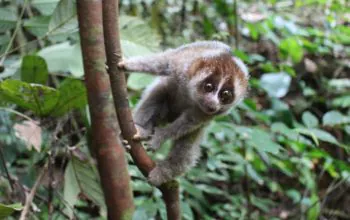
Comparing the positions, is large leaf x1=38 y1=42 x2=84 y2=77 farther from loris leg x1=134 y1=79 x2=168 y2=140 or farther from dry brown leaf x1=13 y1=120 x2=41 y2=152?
dry brown leaf x1=13 y1=120 x2=41 y2=152

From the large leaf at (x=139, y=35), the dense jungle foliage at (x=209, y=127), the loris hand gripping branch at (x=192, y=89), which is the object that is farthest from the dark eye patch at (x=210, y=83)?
the large leaf at (x=139, y=35)

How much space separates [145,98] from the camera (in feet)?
9.64

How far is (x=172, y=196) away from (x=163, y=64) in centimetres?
78

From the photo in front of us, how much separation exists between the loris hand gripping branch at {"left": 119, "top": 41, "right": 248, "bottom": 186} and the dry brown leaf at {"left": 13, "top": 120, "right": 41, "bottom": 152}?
0.57 metres

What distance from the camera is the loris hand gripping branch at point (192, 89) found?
2609mm

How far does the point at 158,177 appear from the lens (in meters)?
2.40

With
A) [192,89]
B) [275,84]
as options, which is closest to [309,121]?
[192,89]

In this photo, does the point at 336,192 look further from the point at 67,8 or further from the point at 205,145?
the point at 67,8

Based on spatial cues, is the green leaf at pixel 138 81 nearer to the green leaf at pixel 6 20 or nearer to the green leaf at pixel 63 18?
the green leaf at pixel 63 18

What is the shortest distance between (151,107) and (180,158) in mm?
391

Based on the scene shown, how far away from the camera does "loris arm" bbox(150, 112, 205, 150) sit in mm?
2656

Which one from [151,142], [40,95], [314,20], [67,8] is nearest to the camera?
[40,95]

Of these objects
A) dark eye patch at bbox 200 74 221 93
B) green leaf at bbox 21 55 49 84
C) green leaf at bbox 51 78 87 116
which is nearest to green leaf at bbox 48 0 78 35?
green leaf at bbox 21 55 49 84

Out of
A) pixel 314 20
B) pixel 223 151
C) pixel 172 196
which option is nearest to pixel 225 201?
pixel 223 151
